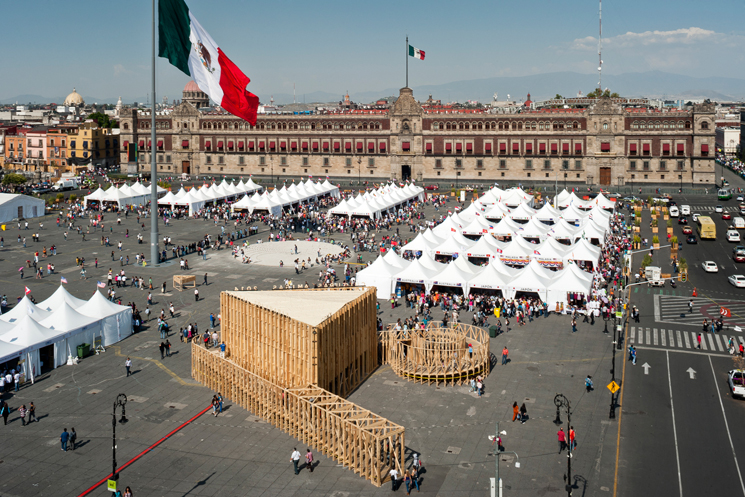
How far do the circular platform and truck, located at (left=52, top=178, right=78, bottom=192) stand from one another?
5764 centimetres

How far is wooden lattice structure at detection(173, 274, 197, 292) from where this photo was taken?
53000 mm

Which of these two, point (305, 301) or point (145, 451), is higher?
point (305, 301)

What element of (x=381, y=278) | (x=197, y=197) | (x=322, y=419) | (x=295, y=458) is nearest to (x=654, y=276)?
(x=381, y=278)

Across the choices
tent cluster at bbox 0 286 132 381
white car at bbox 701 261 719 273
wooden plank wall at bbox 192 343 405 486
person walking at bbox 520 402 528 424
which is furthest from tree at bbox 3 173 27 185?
person walking at bbox 520 402 528 424

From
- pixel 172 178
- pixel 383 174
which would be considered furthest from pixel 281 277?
pixel 172 178

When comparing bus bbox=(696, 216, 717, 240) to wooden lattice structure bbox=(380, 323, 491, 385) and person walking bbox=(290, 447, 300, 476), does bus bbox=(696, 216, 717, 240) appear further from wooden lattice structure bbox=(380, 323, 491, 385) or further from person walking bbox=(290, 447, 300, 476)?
person walking bbox=(290, 447, 300, 476)

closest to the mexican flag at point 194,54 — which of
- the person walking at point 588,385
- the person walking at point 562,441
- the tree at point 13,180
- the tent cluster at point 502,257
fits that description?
the tent cluster at point 502,257

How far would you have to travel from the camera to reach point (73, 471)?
2627 cm

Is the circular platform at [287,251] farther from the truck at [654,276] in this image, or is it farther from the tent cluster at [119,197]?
the tent cluster at [119,197]

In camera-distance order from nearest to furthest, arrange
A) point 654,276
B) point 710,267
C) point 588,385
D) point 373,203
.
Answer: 1. point 588,385
2. point 654,276
3. point 710,267
4. point 373,203

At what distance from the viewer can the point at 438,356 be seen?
35.3m

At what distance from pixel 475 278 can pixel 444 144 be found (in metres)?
75.4

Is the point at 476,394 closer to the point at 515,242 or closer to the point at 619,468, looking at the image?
the point at 619,468

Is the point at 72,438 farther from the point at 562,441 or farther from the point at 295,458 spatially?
the point at 562,441
